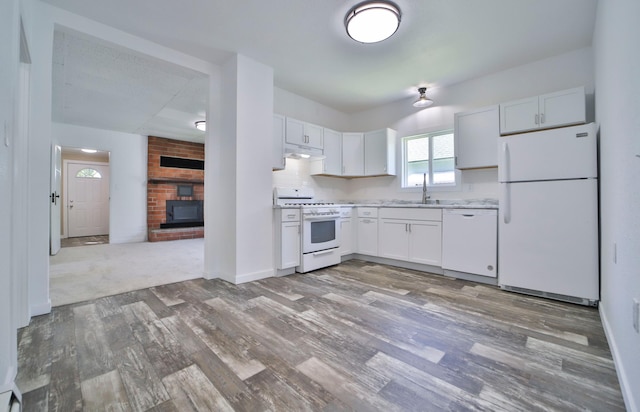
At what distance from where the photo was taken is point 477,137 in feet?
11.7

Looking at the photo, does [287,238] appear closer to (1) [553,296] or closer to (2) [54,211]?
(1) [553,296]

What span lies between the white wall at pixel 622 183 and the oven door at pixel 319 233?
9.12 feet

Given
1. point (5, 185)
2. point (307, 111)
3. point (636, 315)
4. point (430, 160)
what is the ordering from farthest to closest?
point (307, 111) → point (430, 160) → point (5, 185) → point (636, 315)

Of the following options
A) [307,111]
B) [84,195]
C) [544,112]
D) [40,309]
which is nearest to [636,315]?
[544,112]

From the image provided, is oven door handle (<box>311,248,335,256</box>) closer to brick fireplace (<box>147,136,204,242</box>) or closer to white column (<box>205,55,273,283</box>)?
white column (<box>205,55,273,283</box>)

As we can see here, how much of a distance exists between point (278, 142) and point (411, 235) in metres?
2.25

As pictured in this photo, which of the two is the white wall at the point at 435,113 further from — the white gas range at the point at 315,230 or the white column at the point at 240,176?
the white column at the point at 240,176

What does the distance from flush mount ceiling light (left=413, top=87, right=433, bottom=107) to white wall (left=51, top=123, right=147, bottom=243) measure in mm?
6457

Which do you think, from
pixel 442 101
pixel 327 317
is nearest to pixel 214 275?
pixel 327 317

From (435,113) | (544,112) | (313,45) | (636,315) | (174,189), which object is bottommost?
(636,315)

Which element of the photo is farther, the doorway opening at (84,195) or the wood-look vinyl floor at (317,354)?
the doorway opening at (84,195)

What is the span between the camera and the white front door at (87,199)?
781 centimetres

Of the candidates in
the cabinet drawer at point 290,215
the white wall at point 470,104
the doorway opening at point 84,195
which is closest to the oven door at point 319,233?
the cabinet drawer at point 290,215

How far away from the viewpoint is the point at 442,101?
4.16 metres
